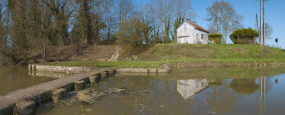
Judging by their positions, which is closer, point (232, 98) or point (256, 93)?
point (232, 98)

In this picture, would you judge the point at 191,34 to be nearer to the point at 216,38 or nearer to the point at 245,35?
the point at 216,38

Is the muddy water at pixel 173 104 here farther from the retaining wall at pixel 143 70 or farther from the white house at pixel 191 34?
the white house at pixel 191 34

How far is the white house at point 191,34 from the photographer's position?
2430 cm

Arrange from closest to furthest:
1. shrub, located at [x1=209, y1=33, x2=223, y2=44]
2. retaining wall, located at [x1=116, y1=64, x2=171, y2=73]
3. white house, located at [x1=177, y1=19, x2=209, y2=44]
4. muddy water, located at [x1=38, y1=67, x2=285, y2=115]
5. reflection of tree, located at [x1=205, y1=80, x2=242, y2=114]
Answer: muddy water, located at [x1=38, y1=67, x2=285, y2=115], reflection of tree, located at [x1=205, y1=80, x2=242, y2=114], retaining wall, located at [x1=116, y1=64, x2=171, y2=73], white house, located at [x1=177, y1=19, x2=209, y2=44], shrub, located at [x1=209, y1=33, x2=223, y2=44]

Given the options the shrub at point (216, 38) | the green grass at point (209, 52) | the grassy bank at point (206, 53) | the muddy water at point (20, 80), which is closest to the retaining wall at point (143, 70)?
the muddy water at point (20, 80)

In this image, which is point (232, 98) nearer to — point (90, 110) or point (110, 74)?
point (90, 110)

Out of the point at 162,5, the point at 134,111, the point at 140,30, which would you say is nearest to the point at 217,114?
the point at 134,111

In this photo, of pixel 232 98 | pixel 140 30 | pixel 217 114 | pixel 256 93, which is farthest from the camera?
pixel 140 30

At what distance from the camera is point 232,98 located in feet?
15.3

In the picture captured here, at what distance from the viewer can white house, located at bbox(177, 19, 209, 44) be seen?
24297 millimetres

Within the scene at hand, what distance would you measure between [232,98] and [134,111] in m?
3.00

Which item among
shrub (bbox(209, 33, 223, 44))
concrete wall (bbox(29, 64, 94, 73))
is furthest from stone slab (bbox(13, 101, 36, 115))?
shrub (bbox(209, 33, 223, 44))

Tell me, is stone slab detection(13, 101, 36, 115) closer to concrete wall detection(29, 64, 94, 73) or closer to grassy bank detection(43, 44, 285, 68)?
concrete wall detection(29, 64, 94, 73)

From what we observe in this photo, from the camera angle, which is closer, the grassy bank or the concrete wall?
the concrete wall
